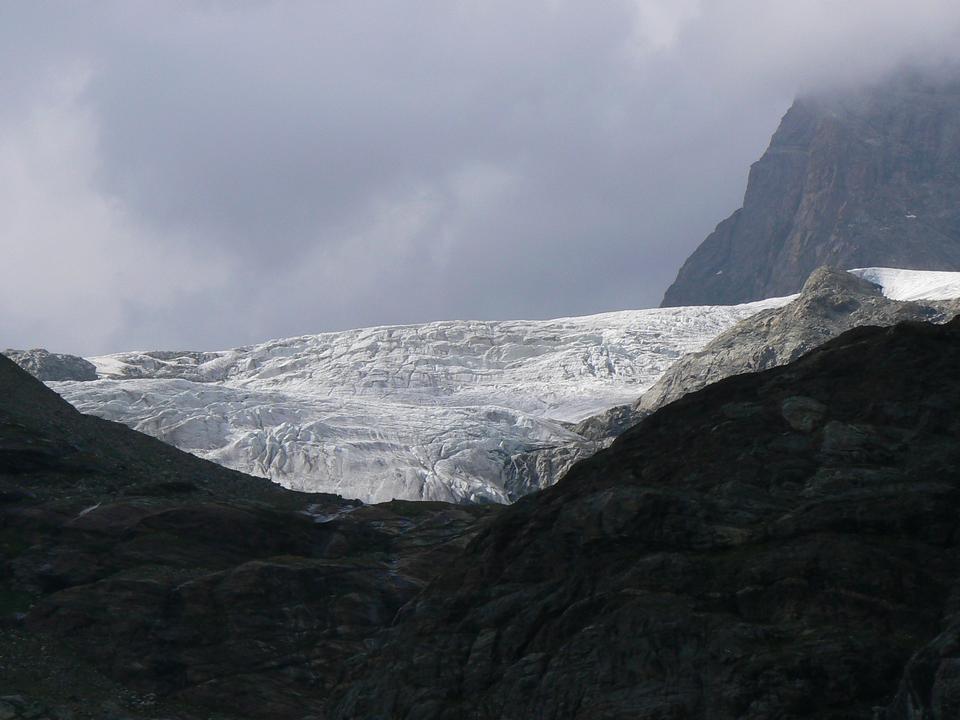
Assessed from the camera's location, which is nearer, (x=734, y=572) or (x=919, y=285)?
(x=734, y=572)

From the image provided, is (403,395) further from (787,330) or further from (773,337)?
(787,330)

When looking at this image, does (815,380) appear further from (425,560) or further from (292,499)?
(292,499)

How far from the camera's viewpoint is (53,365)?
173750mm

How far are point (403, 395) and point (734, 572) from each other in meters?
145

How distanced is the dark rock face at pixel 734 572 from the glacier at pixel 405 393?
8827 cm

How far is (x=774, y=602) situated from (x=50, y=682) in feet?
64.1

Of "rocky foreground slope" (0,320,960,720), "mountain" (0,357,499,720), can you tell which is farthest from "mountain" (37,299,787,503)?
"rocky foreground slope" (0,320,960,720)

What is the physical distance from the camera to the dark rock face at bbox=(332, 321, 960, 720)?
19.2m

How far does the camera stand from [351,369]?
578 ft

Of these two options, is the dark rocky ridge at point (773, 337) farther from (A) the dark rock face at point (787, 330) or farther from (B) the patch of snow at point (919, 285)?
(B) the patch of snow at point (919, 285)

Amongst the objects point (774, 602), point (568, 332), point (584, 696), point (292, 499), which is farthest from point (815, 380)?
point (568, 332)

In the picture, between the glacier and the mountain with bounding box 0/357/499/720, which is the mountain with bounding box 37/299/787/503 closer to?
the glacier

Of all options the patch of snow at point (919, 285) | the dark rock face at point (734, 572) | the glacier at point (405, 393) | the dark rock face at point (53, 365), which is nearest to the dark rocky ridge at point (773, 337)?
the glacier at point (405, 393)

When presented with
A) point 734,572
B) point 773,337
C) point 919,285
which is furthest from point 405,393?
point 734,572
